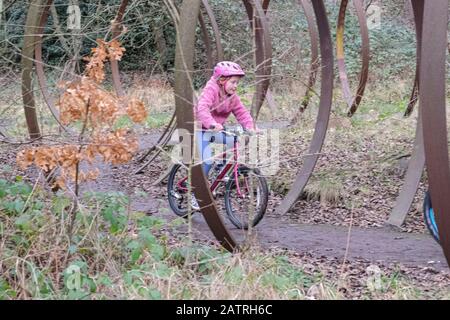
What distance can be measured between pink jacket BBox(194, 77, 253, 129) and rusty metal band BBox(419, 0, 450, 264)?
2420 mm

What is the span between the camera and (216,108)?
6250 mm

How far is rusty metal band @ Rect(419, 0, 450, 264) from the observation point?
3.94 metres

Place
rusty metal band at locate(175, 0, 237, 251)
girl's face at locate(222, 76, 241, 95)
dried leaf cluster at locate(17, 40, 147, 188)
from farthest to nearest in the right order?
1. girl's face at locate(222, 76, 241, 95)
2. rusty metal band at locate(175, 0, 237, 251)
3. dried leaf cluster at locate(17, 40, 147, 188)

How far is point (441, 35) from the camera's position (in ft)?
13.0

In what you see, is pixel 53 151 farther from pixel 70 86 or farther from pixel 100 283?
pixel 100 283

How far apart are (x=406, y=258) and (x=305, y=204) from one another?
2.18 meters

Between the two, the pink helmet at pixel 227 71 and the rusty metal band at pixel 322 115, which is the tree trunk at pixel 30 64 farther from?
the rusty metal band at pixel 322 115

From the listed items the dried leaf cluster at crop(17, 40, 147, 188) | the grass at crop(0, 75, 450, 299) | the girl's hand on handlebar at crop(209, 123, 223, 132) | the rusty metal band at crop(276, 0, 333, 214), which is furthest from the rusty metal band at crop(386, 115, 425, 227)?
the dried leaf cluster at crop(17, 40, 147, 188)

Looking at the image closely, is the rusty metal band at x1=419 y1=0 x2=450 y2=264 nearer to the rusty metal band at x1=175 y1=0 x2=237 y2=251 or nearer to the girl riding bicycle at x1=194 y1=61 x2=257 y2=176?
the rusty metal band at x1=175 y1=0 x2=237 y2=251

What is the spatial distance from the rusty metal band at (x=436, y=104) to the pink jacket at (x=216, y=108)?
7.94ft

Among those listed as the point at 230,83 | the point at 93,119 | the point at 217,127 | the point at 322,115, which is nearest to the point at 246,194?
the point at 217,127

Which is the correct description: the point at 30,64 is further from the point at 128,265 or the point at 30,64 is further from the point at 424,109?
the point at 424,109

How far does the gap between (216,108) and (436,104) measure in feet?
8.76

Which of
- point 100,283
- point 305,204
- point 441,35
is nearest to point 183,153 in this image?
point 100,283
